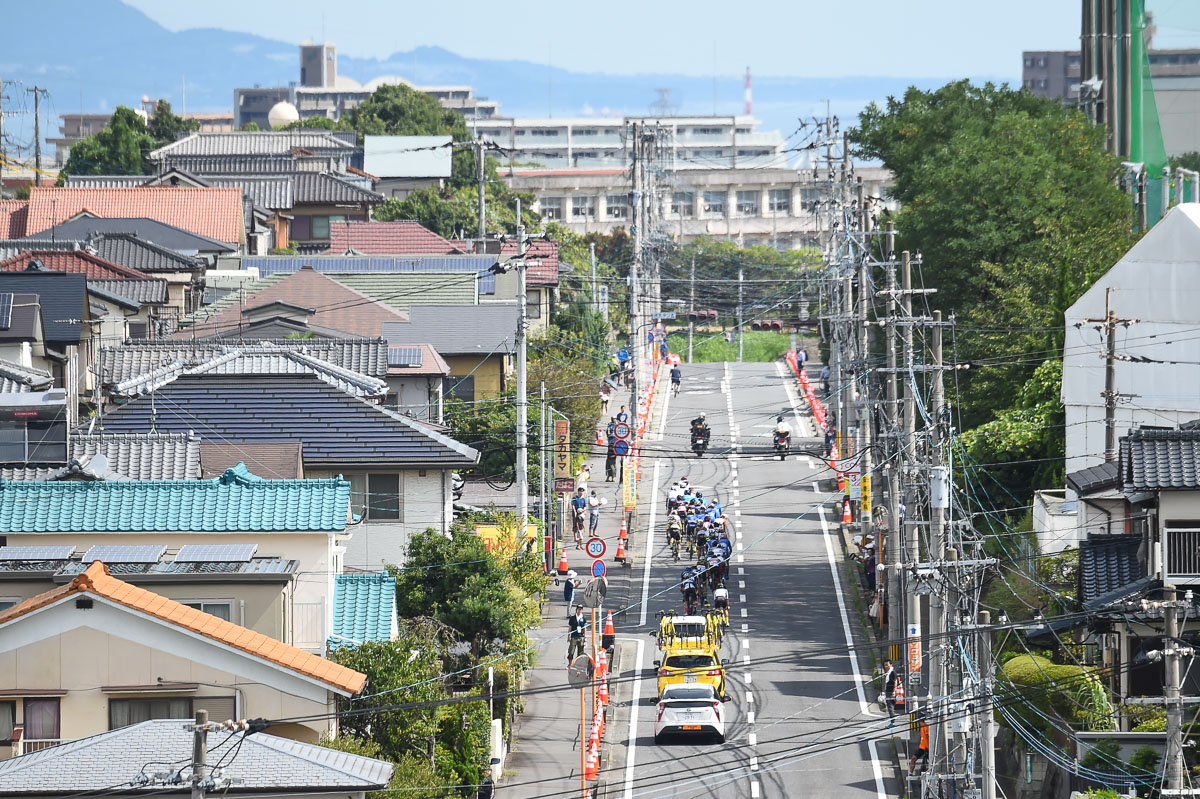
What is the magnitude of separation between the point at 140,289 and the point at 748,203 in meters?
92.0

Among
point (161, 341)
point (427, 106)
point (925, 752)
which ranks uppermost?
point (427, 106)

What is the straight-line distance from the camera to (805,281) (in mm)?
104625

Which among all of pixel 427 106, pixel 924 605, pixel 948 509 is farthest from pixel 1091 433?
pixel 427 106

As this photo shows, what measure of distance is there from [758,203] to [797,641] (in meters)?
106

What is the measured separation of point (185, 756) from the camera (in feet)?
73.8

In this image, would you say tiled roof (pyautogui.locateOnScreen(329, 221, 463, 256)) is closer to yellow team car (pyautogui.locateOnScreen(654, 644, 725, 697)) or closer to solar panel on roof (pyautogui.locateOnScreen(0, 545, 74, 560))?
yellow team car (pyautogui.locateOnScreen(654, 644, 725, 697))

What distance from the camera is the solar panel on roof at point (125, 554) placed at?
28.5 metres

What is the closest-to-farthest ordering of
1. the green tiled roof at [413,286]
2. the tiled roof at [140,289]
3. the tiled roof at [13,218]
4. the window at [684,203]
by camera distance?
the tiled roof at [140,289] → the green tiled roof at [413,286] → the tiled roof at [13,218] → the window at [684,203]

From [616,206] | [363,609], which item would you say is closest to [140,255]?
[363,609]

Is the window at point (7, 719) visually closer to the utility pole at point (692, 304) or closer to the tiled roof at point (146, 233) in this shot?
the tiled roof at point (146, 233)

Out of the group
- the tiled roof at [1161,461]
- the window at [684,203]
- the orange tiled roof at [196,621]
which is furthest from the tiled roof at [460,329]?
the window at [684,203]

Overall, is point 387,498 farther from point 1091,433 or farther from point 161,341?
point 1091,433

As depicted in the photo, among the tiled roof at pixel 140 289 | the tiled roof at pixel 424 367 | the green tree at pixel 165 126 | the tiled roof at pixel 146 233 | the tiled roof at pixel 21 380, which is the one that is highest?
the green tree at pixel 165 126

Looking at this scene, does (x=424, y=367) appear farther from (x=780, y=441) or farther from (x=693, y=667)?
(x=693, y=667)
